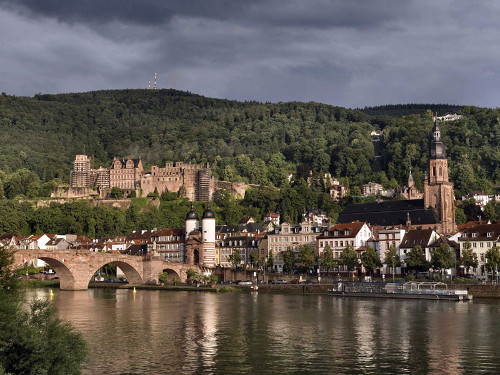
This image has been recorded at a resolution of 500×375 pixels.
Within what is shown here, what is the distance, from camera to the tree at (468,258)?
82.4 meters

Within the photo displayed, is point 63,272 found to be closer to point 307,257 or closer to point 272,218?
point 307,257

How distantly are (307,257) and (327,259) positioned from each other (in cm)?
292

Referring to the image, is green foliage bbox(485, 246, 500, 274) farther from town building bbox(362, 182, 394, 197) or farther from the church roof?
town building bbox(362, 182, 394, 197)

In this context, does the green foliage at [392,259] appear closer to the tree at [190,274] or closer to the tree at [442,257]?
the tree at [442,257]

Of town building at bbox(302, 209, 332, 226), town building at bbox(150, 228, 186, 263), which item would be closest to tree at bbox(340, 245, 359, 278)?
town building at bbox(302, 209, 332, 226)

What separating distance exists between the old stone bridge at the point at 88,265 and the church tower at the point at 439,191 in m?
40.9

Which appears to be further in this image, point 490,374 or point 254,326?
point 254,326

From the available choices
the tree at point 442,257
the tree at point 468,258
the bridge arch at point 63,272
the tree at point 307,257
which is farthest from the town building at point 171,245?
the tree at point 468,258

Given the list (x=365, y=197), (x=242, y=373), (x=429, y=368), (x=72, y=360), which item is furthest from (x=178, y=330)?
(x=365, y=197)

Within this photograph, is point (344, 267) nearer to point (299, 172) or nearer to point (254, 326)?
point (254, 326)

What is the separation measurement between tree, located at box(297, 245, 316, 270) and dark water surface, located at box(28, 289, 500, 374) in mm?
24021

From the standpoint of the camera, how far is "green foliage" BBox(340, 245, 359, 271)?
9188cm

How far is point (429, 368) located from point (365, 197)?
126785 mm

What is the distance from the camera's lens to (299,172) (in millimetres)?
179250
